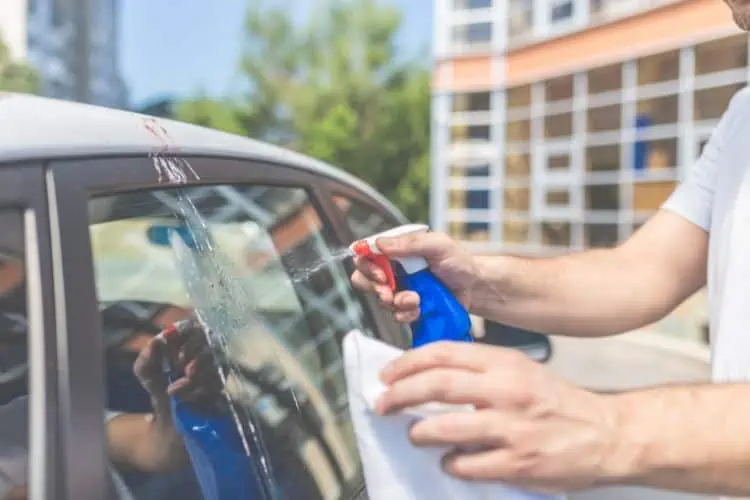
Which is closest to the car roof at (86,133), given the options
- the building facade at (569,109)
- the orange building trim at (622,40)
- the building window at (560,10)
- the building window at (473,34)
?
the building facade at (569,109)

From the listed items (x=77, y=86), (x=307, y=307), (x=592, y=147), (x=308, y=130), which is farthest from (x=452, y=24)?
(x=307, y=307)

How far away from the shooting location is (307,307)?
80.4 inches

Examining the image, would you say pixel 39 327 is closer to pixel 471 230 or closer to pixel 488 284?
pixel 488 284

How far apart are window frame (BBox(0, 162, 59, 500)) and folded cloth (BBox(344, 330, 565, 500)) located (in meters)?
0.35

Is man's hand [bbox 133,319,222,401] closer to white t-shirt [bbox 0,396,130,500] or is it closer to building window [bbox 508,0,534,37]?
white t-shirt [bbox 0,396,130,500]

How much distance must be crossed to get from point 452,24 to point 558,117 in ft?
10.8

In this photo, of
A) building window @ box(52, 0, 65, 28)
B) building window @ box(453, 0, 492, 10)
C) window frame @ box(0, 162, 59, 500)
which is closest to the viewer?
window frame @ box(0, 162, 59, 500)

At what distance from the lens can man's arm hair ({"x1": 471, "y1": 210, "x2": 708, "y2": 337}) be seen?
1.75 metres

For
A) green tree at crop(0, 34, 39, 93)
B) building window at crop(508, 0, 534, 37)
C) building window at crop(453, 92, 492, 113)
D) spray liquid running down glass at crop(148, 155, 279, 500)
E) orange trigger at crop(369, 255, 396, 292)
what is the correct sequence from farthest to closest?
building window at crop(453, 92, 492, 113) < building window at crop(508, 0, 534, 37) < green tree at crop(0, 34, 39, 93) < spray liquid running down glass at crop(148, 155, 279, 500) < orange trigger at crop(369, 255, 396, 292)

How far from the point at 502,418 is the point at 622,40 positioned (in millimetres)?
15494

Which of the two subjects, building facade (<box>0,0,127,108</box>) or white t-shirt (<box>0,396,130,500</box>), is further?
building facade (<box>0,0,127,108</box>)

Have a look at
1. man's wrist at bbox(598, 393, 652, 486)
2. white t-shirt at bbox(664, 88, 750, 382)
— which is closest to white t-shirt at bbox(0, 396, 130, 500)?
man's wrist at bbox(598, 393, 652, 486)

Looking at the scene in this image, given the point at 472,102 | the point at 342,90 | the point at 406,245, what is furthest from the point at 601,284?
the point at 342,90

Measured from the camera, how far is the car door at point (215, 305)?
1.17m
